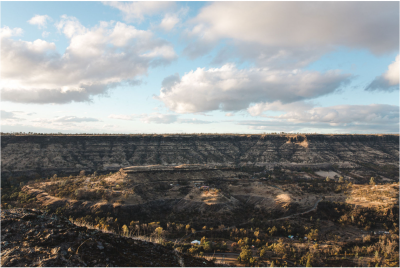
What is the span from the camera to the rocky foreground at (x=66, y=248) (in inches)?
359

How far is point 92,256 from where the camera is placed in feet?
31.1

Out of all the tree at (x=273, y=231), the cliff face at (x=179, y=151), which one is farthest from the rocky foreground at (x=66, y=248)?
the cliff face at (x=179, y=151)

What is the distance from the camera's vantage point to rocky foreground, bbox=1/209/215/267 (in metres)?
9.12

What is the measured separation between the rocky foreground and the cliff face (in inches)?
3554

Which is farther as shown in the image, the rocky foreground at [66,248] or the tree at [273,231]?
the tree at [273,231]

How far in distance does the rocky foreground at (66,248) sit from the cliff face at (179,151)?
296 feet

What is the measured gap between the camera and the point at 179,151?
119500 millimetres

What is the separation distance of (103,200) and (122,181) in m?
9.03

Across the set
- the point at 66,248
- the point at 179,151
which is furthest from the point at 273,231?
the point at 179,151

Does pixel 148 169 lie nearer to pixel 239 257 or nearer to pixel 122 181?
pixel 122 181

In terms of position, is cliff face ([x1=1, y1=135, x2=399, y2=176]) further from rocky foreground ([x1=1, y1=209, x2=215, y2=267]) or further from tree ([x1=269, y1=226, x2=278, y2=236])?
rocky foreground ([x1=1, y1=209, x2=215, y2=267])

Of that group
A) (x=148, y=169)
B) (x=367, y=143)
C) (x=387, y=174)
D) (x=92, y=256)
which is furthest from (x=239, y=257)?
(x=367, y=143)

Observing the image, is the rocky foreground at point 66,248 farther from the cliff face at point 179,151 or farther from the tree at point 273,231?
the cliff face at point 179,151

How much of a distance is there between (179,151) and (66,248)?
360 feet
